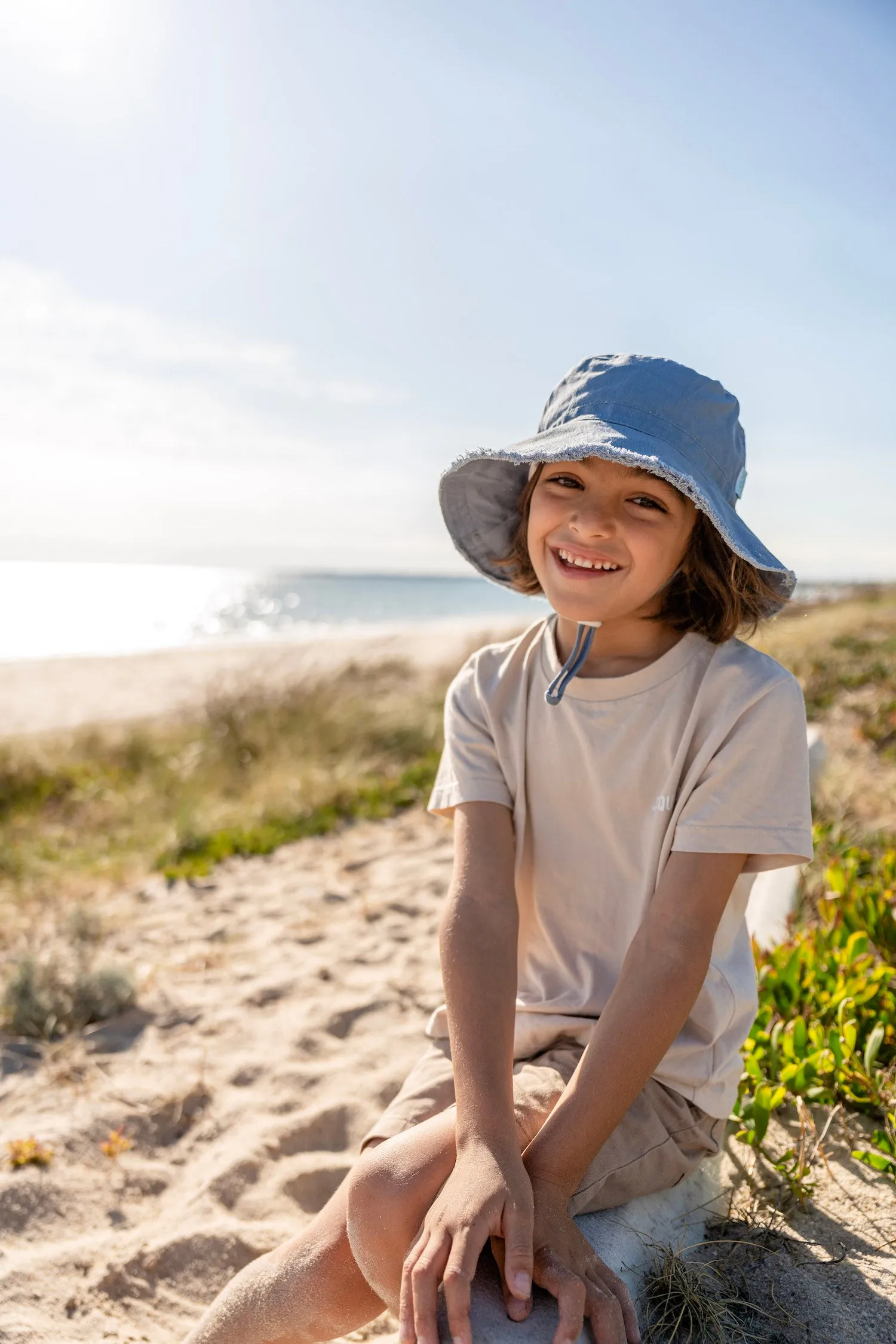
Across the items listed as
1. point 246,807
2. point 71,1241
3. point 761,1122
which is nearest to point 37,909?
point 246,807

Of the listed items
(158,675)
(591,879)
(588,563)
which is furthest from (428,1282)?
(158,675)

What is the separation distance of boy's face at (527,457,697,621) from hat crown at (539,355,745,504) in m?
0.09

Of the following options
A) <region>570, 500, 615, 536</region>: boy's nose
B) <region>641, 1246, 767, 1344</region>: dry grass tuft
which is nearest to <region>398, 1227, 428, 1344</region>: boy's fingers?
<region>641, 1246, 767, 1344</region>: dry grass tuft

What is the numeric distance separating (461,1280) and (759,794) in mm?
941

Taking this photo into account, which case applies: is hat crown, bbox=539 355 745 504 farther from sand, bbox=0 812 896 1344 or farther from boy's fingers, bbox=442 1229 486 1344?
sand, bbox=0 812 896 1344

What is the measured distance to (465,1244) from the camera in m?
1.33

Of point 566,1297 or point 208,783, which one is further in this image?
point 208,783

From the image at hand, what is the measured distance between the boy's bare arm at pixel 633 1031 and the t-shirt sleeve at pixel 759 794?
5 centimetres

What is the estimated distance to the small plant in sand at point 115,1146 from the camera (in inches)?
99.1

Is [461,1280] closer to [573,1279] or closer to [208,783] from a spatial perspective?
[573,1279]

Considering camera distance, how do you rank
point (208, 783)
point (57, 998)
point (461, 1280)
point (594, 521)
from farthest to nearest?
point (208, 783), point (57, 998), point (594, 521), point (461, 1280)

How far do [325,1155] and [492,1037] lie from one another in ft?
3.77

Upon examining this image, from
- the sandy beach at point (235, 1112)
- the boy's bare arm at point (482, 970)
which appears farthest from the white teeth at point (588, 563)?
the sandy beach at point (235, 1112)

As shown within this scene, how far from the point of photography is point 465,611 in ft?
182
